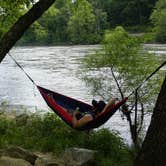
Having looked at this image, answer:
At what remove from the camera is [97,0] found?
61.0 meters

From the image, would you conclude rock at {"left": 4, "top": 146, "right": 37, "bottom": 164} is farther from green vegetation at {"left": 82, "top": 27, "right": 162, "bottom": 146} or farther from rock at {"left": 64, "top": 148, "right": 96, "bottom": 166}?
green vegetation at {"left": 82, "top": 27, "right": 162, "bottom": 146}

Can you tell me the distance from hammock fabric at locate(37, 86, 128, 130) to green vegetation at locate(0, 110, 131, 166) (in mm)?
490

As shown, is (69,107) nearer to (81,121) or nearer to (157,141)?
(81,121)

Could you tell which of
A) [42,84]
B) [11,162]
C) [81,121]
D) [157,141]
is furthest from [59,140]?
[42,84]

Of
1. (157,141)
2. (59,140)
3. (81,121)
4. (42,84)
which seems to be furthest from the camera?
(42,84)

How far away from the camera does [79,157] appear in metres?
5.37

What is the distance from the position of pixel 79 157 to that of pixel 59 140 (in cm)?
117

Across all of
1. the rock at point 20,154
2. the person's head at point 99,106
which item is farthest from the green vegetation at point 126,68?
the rock at point 20,154

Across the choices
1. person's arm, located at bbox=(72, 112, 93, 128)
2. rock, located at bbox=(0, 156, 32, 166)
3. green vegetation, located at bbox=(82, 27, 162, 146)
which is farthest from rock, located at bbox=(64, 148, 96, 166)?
green vegetation, located at bbox=(82, 27, 162, 146)

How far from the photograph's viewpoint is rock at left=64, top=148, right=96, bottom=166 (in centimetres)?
534

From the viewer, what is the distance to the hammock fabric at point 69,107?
5562mm

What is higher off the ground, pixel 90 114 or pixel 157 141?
pixel 157 141

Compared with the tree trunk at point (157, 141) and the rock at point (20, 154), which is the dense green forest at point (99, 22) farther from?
the tree trunk at point (157, 141)

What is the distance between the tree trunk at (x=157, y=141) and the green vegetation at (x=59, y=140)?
8.13ft
